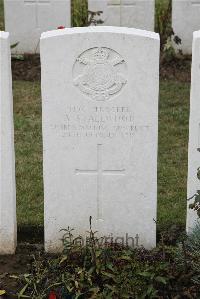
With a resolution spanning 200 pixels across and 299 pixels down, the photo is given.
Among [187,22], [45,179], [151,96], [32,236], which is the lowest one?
[32,236]

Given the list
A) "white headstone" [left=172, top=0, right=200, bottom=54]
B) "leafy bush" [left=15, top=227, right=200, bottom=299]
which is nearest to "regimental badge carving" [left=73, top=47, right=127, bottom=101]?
"leafy bush" [left=15, top=227, right=200, bottom=299]

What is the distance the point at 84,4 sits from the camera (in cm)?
1184

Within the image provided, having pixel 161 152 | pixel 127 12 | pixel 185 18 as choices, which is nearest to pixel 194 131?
pixel 161 152

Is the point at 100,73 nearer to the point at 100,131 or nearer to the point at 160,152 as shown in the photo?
the point at 100,131

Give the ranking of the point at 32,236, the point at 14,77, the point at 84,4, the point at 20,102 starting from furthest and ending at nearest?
1. the point at 84,4
2. the point at 14,77
3. the point at 20,102
4. the point at 32,236

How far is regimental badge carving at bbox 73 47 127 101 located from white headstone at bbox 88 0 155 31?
6022mm

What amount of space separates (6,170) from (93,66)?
92 cm

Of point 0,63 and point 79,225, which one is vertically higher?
point 0,63

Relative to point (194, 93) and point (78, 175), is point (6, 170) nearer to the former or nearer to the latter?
point (78, 175)

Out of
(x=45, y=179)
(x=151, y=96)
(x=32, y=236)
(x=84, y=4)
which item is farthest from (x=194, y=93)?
(x=84, y=4)

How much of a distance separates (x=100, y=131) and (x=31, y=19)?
6.28 meters

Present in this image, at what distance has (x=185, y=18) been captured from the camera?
10.8 metres

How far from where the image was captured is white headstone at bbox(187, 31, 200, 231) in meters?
4.96

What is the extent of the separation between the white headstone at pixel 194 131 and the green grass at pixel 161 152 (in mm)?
646
